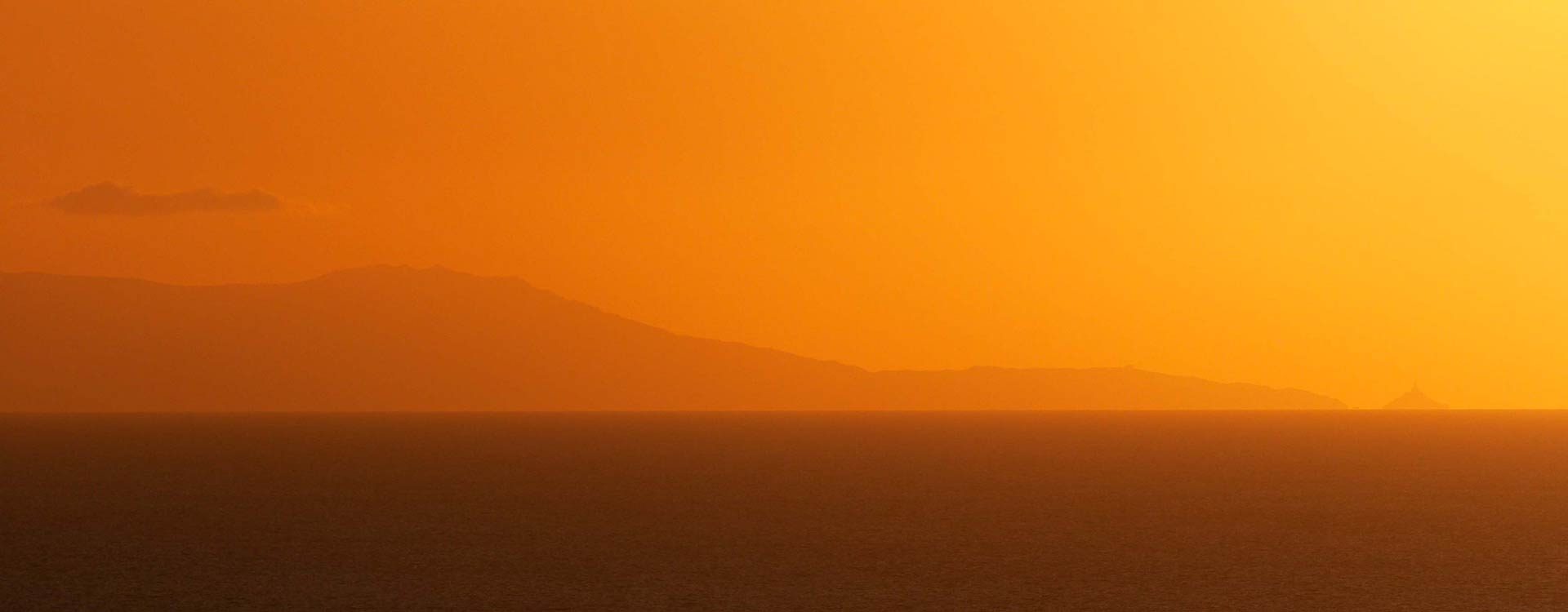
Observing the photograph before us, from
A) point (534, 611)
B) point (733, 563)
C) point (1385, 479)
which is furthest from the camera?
point (1385, 479)

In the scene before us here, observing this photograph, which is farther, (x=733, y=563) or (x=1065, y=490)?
(x=1065, y=490)

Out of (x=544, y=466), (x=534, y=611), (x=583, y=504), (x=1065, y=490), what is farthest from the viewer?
(x=544, y=466)

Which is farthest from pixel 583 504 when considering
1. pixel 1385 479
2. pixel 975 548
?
pixel 1385 479

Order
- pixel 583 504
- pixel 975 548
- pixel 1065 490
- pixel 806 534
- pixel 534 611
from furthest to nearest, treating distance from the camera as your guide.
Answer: pixel 1065 490, pixel 583 504, pixel 806 534, pixel 975 548, pixel 534 611

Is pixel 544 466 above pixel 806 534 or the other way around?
above

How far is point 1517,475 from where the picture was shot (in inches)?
6491

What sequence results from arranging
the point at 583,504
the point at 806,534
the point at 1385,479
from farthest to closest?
the point at 1385,479
the point at 583,504
the point at 806,534

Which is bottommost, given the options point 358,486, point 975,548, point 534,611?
point 534,611

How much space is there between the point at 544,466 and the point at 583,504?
54.7 meters

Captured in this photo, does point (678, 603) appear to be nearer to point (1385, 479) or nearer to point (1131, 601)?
point (1131, 601)

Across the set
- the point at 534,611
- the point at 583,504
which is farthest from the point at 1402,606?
the point at 583,504

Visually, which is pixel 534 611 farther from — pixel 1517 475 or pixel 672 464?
pixel 1517 475

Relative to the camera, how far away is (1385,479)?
511 feet

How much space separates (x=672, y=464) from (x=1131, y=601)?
111 metres
